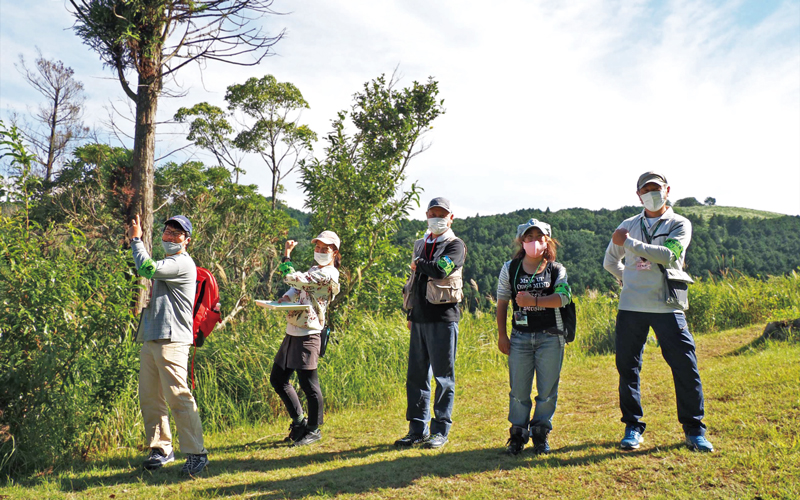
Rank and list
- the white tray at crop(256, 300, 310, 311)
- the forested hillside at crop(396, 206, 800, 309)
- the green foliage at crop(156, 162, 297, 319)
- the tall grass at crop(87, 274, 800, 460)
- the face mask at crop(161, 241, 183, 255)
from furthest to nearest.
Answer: the forested hillside at crop(396, 206, 800, 309), the green foliage at crop(156, 162, 297, 319), the tall grass at crop(87, 274, 800, 460), the white tray at crop(256, 300, 310, 311), the face mask at crop(161, 241, 183, 255)

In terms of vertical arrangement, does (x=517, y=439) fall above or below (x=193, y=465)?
above

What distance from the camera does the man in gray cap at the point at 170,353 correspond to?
146 inches

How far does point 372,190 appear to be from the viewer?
7500 millimetres

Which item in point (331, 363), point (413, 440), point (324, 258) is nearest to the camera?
point (413, 440)

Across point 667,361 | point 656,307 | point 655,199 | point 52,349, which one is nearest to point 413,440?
point 667,361

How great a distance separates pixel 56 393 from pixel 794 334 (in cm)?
871

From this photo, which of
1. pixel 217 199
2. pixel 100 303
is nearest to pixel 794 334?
pixel 100 303

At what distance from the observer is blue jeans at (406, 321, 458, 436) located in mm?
4121

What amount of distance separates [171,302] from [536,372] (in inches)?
107

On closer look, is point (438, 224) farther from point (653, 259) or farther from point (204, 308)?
point (204, 308)

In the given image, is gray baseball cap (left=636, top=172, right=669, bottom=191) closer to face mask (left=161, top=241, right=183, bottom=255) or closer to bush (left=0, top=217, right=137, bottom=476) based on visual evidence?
face mask (left=161, top=241, right=183, bottom=255)

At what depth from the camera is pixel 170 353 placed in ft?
12.2

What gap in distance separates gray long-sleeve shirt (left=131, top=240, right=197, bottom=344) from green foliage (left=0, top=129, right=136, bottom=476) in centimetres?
50

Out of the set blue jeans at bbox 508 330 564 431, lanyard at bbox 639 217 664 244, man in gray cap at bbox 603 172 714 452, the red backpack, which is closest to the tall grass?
the red backpack
